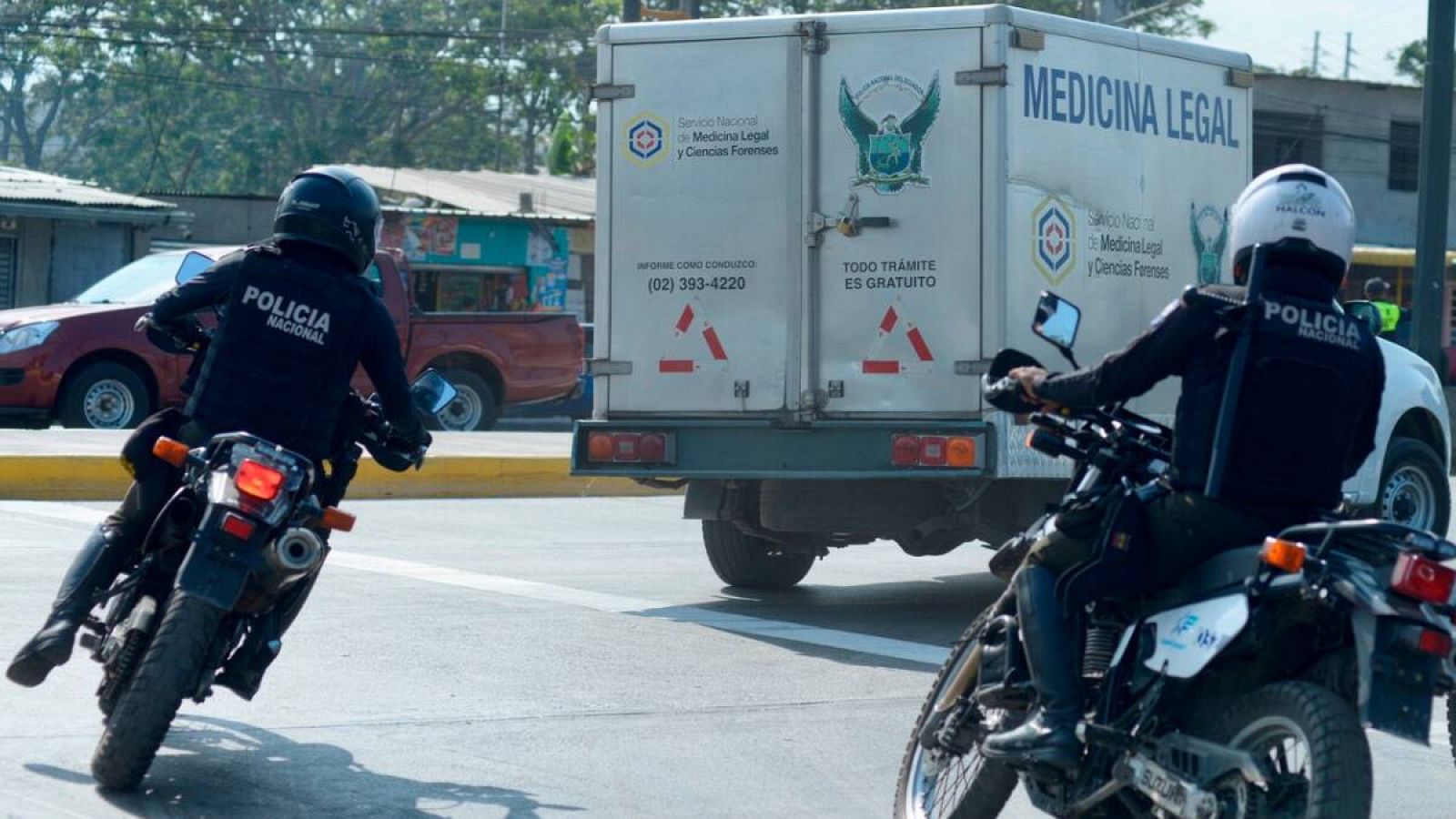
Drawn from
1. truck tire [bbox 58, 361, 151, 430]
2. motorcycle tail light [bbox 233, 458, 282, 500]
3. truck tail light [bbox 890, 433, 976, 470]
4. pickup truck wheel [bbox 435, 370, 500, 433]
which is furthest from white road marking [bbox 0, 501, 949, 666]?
pickup truck wheel [bbox 435, 370, 500, 433]

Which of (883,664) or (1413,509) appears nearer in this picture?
(883,664)

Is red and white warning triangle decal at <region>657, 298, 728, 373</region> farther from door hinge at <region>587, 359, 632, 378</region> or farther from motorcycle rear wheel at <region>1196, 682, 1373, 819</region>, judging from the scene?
motorcycle rear wheel at <region>1196, 682, 1373, 819</region>

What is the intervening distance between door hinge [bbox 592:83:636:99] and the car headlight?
9.11 metres

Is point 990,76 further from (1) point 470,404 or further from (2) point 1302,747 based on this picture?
(1) point 470,404

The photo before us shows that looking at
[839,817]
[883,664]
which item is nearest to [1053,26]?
[883,664]

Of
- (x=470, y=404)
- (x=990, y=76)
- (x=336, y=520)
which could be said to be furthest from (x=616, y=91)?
(x=470, y=404)

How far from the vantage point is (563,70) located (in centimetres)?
5519

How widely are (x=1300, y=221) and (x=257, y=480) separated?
2.71 meters

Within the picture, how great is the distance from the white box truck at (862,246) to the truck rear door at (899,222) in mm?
11

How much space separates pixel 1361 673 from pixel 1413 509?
24.6 feet

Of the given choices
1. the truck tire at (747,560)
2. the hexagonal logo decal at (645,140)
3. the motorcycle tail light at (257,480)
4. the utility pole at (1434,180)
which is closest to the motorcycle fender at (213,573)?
the motorcycle tail light at (257,480)

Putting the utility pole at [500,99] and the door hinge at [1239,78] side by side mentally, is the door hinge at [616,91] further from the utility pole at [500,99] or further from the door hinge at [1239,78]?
the utility pole at [500,99]

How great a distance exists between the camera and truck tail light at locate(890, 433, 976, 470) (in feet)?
30.3

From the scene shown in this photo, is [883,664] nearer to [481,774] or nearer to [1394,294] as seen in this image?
[481,774]
